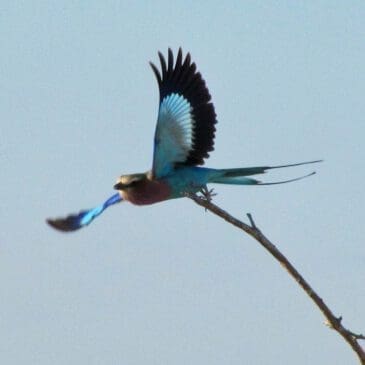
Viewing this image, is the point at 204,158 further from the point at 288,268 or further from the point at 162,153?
the point at 288,268

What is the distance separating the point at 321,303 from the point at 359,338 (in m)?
0.20

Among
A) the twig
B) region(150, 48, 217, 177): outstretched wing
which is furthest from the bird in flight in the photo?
the twig

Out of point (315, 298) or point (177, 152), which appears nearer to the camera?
point (315, 298)

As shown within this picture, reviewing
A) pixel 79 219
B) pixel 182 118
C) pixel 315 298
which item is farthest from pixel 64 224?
pixel 315 298

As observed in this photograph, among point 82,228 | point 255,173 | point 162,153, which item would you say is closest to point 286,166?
point 255,173

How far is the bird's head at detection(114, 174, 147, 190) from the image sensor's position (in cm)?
607

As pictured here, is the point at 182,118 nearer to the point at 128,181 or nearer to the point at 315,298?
the point at 128,181

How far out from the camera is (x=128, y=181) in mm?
6082

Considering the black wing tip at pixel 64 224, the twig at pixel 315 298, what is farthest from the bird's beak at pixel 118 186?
the twig at pixel 315 298

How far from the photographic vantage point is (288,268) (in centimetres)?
421

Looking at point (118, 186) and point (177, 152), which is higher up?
point (177, 152)

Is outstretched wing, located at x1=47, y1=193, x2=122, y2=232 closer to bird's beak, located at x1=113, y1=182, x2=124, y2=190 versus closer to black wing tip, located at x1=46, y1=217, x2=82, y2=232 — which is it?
black wing tip, located at x1=46, y1=217, x2=82, y2=232

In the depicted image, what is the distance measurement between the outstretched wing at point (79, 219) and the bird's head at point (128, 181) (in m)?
0.23

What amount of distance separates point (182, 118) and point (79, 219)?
860mm
